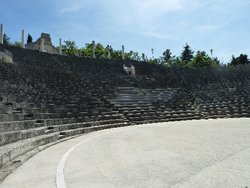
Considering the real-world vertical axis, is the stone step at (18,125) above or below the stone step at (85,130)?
above

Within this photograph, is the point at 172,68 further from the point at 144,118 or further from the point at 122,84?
the point at 144,118

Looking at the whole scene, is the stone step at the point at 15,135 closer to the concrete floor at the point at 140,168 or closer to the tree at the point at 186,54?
the concrete floor at the point at 140,168

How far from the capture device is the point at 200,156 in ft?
28.8

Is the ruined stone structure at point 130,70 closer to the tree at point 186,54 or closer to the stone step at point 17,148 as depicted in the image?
the stone step at point 17,148

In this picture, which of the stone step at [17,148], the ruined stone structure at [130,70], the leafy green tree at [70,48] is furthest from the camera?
the leafy green tree at [70,48]

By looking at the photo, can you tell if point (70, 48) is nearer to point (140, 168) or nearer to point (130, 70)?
point (130, 70)

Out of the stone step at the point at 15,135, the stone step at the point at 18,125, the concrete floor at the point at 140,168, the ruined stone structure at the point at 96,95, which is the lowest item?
the concrete floor at the point at 140,168

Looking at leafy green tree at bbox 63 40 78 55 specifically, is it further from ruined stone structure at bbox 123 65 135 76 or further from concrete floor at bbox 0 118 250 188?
concrete floor at bbox 0 118 250 188

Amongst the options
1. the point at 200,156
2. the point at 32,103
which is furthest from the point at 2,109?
the point at 200,156

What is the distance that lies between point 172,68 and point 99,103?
748 inches

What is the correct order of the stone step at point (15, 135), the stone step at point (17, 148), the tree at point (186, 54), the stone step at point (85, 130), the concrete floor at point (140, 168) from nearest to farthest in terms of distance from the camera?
the concrete floor at point (140, 168) → the stone step at point (17, 148) → the stone step at point (15, 135) → the stone step at point (85, 130) → the tree at point (186, 54)

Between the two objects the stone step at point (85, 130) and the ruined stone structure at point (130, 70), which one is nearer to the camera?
the stone step at point (85, 130)

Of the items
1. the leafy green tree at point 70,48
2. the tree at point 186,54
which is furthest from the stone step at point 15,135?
the tree at point 186,54

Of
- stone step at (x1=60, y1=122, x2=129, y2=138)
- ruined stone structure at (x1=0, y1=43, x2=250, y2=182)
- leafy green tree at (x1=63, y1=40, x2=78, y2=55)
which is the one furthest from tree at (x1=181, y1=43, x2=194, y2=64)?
stone step at (x1=60, y1=122, x2=129, y2=138)
